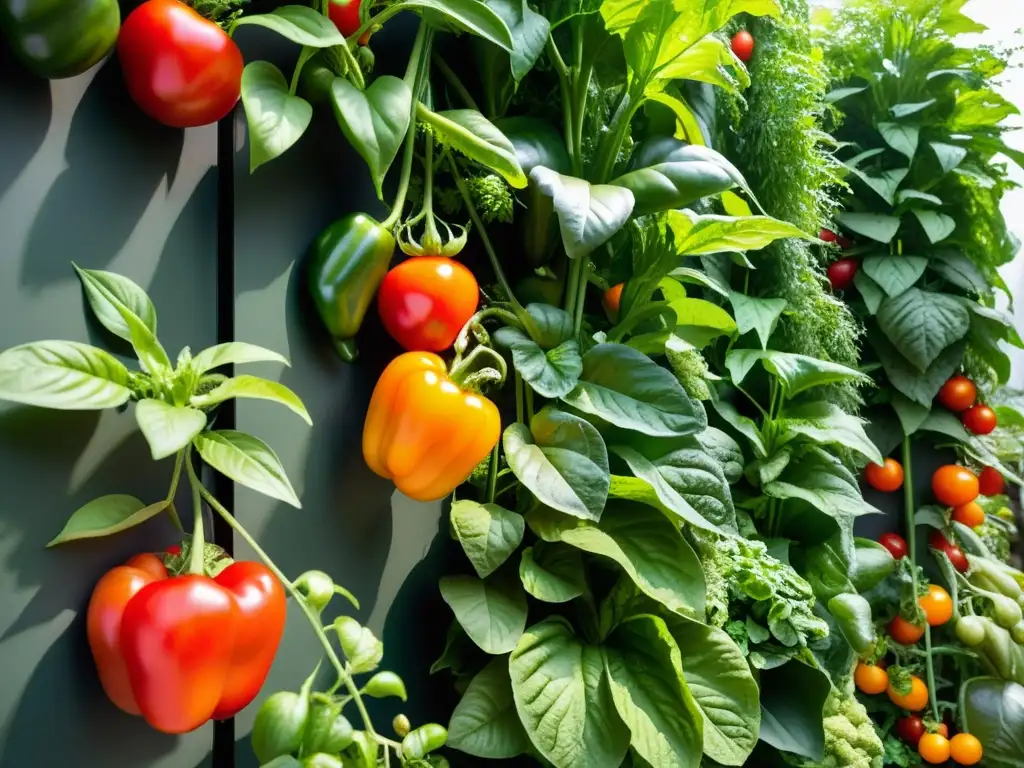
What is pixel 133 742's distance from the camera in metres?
→ 0.57

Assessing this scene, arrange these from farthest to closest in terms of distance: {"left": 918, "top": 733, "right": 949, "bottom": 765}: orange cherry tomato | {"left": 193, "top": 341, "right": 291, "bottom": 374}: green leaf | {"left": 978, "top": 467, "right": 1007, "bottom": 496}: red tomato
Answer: {"left": 978, "top": 467, "right": 1007, "bottom": 496}: red tomato
{"left": 918, "top": 733, "right": 949, "bottom": 765}: orange cherry tomato
{"left": 193, "top": 341, "right": 291, "bottom": 374}: green leaf

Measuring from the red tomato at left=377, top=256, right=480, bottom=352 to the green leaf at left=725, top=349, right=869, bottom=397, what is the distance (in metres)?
0.47

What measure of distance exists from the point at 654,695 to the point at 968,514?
997mm

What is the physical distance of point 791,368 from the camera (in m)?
1.04

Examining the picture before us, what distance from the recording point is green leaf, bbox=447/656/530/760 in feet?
2.29

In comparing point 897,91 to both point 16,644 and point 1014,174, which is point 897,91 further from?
point 16,644

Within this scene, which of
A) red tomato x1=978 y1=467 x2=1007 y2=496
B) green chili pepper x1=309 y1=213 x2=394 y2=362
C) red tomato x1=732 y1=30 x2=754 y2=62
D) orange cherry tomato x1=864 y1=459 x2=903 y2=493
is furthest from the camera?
red tomato x1=978 y1=467 x2=1007 y2=496

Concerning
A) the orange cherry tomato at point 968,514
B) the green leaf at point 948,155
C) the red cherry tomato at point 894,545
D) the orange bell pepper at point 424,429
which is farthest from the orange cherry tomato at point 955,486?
the orange bell pepper at point 424,429

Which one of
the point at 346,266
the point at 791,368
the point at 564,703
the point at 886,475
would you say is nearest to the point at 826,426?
the point at 791,368

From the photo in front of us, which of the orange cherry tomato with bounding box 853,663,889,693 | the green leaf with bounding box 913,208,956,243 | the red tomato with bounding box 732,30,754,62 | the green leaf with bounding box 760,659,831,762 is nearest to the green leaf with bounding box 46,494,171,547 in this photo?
the green leaf with bounding box 760,659,831,762

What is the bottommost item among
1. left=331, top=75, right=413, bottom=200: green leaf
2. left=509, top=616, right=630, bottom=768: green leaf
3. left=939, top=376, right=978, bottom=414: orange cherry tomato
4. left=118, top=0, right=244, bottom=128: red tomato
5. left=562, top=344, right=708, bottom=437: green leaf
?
left=939, top=376, right=978, bottom=414: orange cherry tomato

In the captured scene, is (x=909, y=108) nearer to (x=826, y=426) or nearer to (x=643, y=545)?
(x=826, y=426)

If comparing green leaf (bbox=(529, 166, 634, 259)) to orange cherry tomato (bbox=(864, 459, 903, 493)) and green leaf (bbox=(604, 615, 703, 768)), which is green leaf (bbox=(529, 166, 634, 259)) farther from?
orange cherry tomato (bbox=(864, 459, 903, 493))

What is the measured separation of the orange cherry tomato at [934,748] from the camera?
1241mm
